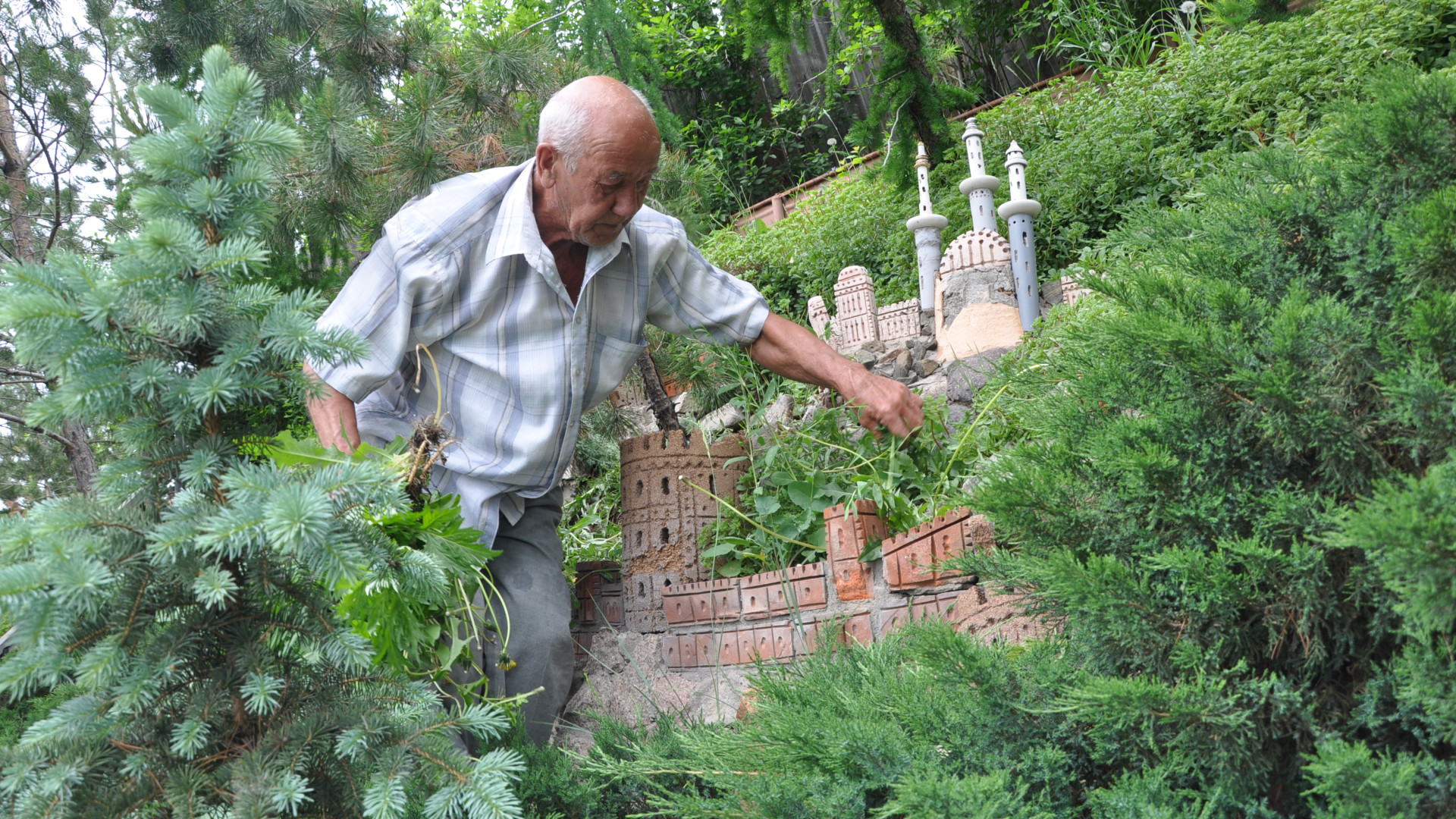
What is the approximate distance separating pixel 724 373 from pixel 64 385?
9.56ft

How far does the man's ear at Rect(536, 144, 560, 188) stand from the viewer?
7.20ft

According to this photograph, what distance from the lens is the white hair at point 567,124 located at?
210cm

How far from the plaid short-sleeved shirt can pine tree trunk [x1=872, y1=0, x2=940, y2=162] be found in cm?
255

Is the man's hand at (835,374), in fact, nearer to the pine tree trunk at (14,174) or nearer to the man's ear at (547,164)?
the man's ear at (547,164)

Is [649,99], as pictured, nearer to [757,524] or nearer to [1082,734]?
[757,524]

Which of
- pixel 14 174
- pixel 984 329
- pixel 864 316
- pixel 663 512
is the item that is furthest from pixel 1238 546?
pixel 14 174

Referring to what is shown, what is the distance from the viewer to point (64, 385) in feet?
3.40

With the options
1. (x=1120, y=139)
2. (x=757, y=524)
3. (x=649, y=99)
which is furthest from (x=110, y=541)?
(x=1120, y=139)

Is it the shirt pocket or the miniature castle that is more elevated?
the miniature castle

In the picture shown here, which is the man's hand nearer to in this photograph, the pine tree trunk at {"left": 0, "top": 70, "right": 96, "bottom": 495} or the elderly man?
the elderly man

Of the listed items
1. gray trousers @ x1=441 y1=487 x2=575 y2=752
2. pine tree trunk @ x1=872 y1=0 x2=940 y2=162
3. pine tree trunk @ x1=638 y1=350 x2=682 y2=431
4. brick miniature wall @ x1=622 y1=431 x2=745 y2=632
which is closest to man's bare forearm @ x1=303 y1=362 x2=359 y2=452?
gray trousers @ x1=441 y1=487 x2=575 y2=752

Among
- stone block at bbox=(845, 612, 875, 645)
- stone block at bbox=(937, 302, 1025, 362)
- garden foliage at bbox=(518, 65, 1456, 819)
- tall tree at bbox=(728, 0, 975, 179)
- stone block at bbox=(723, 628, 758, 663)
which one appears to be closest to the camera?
garden foliage at bbox=(518, 65, 1456, 819)

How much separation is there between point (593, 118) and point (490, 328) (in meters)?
0.56

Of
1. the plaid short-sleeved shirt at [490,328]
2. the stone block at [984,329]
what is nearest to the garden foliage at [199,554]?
the plaid short-sleeved shirt at [490,328]
